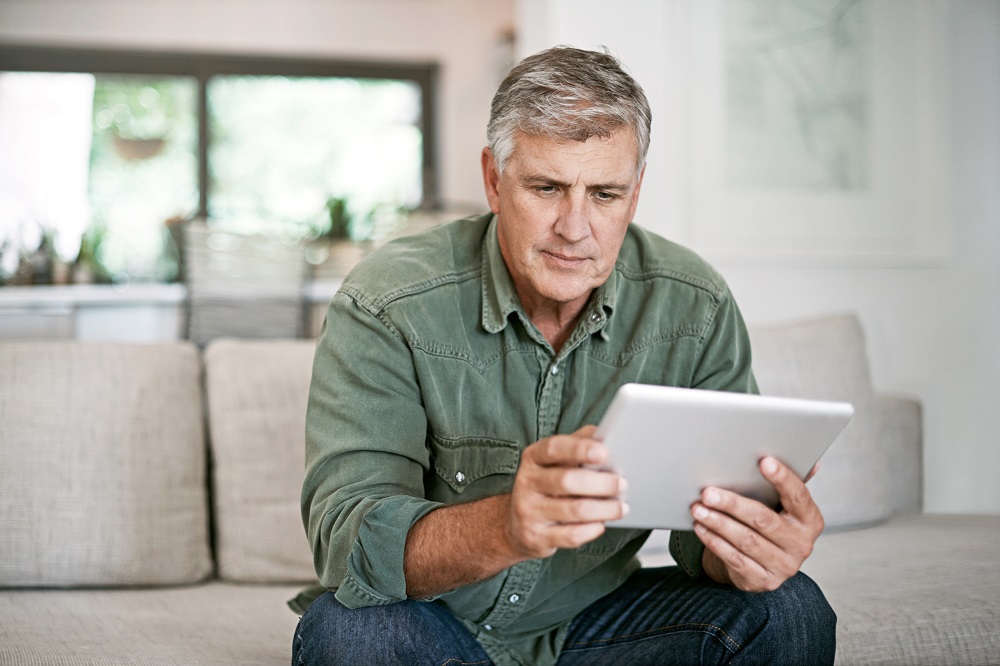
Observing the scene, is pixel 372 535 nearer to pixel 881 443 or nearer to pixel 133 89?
pixel 881 443

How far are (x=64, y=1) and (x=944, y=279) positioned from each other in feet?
15.2

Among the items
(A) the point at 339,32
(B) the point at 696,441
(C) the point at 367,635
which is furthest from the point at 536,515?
Result: (A) the point at 339,32

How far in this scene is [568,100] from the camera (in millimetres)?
1135

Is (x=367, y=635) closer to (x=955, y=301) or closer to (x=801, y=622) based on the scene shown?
(x=801, y=622)

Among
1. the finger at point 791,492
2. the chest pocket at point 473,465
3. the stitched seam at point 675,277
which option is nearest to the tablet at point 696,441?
the finger at point 791,492

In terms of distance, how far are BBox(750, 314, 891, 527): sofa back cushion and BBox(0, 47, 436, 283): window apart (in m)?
3.13

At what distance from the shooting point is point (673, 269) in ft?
4.41

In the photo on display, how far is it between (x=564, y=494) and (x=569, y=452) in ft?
0.13

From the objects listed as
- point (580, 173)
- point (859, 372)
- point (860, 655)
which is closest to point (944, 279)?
point (859, 372)

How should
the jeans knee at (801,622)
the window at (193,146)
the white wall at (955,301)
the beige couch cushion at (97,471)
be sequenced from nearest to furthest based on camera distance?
the jeans knee at (801,622) → the beige couch cushion at (97,471) → the white wall at (955,301) → the window at (193,146)

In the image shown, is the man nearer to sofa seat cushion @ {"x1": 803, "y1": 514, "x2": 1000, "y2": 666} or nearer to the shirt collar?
the shirt collar

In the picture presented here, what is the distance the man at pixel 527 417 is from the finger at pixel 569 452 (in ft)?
0.26

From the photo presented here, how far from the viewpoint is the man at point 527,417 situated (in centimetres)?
104

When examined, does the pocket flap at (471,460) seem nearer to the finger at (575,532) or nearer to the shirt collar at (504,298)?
the shirt collar at (504,298)
